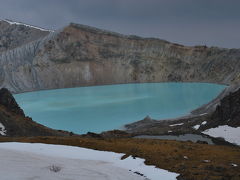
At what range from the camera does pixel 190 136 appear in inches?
1548

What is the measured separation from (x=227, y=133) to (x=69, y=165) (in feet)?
94.7

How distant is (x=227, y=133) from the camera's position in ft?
137

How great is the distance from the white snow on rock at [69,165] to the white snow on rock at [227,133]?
74.1 feet

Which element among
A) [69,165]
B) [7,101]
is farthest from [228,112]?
[69,165]

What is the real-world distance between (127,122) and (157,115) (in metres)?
11.2

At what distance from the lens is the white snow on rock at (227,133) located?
39200 millimetres

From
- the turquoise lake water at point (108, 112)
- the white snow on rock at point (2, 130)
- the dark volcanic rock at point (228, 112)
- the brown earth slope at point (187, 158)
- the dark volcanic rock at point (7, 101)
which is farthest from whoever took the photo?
the turquoise lake water at point (108, 112)

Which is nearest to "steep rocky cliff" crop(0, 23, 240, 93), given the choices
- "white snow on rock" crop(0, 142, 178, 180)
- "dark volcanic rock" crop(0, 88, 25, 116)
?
"dark volcanic rock" crop(0, 88, 25, 116)

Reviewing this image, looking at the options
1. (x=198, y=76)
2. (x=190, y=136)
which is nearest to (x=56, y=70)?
(x=198, y=76)

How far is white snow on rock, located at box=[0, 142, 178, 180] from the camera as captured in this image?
14984mm

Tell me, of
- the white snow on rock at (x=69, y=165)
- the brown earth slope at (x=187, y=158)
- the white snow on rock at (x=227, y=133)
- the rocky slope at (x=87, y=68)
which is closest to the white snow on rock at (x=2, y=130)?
the brown earth slope at (x=187, y=158)

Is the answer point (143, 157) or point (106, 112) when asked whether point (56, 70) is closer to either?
point (106, 112)

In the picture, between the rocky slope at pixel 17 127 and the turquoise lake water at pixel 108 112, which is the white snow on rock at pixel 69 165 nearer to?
the rocky slope at pixel 17 127

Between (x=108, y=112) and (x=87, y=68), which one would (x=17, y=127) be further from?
(x=87, y=68)
